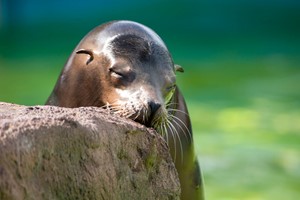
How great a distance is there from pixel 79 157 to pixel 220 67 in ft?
35.0

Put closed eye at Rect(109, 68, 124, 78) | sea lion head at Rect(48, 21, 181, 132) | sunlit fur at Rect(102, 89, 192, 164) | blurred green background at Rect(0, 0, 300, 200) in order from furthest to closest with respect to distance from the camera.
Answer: blurred green background at Rect(0, 0, 300, 200) < closed eye at Rect(109, 68, 124, 78) < sea lion head at Rect(48, 21, 181, 132) < sunlit fur at Rect(102, 89, 192, 164)

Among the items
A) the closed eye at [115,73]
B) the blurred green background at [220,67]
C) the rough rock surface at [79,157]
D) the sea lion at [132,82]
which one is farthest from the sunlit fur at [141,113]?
the blurred green background at [220,67]

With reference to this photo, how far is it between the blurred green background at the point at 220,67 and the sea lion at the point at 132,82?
2127 millimetres

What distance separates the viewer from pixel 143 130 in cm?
275

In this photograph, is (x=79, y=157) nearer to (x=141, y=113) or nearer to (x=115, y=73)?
(x=141, y=113)

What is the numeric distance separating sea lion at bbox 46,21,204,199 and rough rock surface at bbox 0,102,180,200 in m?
0.45

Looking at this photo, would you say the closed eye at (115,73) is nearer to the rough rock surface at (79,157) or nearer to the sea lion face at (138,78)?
the sea lion face at (138,78)

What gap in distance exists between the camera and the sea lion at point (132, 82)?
3311 millimetres

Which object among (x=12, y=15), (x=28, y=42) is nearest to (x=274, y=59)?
(x=28, y=42)

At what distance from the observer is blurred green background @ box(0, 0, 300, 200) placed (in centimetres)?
687

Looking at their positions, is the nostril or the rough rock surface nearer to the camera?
the rough rock surface

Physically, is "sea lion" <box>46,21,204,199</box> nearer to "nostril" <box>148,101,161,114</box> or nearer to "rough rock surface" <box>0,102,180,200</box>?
"nostril" <box>148,101,161,114</box>

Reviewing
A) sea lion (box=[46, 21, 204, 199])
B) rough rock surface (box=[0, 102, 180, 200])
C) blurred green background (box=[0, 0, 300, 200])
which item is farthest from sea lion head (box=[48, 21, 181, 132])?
blurred green background (box=[0, 0, 300, 200])

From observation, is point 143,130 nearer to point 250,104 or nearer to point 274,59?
point 250,104
